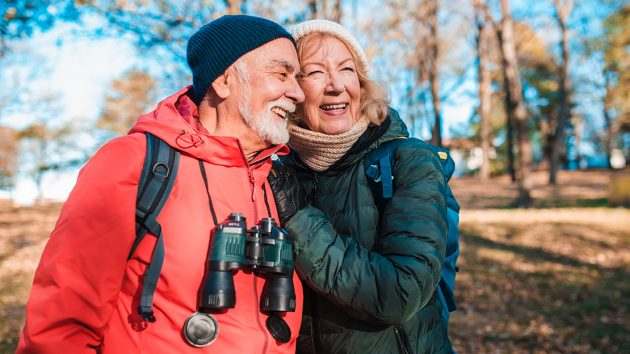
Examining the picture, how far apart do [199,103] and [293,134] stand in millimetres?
509

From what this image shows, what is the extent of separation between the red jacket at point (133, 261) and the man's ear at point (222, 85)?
0.76 ft

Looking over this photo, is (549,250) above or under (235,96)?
under

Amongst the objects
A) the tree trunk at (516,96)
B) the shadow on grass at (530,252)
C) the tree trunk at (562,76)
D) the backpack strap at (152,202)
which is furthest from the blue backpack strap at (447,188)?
the tree trunk at (562,76)

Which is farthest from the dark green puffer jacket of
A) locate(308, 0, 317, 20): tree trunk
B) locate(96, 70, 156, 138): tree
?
locate(96, 70, 156, 138): tree

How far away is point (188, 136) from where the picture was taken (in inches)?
76.9

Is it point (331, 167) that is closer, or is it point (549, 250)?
point (331, 167)

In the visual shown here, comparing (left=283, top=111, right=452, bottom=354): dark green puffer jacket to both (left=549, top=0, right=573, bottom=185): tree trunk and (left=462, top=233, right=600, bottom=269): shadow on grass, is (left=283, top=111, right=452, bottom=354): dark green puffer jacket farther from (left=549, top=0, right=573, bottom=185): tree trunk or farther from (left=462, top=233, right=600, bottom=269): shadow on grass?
(left=549, top=0, right=573, bottom=185): tree trunk

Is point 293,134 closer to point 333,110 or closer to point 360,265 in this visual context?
point 333,110

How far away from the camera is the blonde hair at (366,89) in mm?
2479

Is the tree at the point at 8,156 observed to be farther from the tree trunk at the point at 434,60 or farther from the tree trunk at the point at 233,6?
the tree trunk at the point at 233,6

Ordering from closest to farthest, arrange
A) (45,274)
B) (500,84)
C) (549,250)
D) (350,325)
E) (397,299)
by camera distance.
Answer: (45,274), (397,299), (350,325), (549,250), (500,84)

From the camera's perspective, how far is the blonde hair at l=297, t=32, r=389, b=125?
2.48 metres

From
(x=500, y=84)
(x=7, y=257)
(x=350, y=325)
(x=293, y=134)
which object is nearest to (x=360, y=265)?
(x=350, y=325)

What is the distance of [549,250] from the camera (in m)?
10.3
